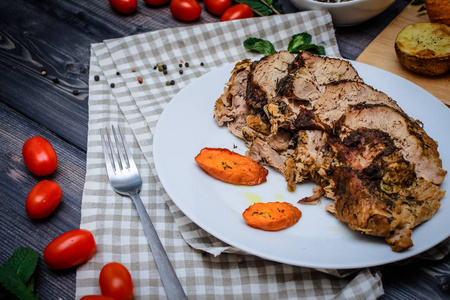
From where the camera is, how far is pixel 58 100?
159 inches

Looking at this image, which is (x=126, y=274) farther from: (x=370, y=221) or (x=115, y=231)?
(x=370, y=221)

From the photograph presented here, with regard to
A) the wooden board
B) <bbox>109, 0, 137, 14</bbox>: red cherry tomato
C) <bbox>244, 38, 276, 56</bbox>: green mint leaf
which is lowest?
the wooden board

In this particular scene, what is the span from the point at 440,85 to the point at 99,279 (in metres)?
3.42

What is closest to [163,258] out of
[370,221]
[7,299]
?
[7,299]

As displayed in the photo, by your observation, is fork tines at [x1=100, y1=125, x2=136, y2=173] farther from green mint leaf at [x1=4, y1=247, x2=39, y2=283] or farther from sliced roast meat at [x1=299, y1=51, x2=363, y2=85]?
sliced roast meat at [x1=299, y1=51, x2=363, y2=85]

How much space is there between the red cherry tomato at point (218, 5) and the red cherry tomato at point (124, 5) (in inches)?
34.0

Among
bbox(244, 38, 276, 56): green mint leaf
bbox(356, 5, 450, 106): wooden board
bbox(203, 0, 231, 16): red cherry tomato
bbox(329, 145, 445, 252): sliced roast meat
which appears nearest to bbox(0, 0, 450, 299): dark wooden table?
bbox(203, 0, 231, 16): red cherry tomato

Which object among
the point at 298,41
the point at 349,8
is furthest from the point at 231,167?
the point at 349,8

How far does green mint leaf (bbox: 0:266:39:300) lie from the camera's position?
247 cm

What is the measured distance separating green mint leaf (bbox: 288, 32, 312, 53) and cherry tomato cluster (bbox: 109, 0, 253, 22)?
769mm

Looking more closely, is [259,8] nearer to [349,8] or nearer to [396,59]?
[349,8]

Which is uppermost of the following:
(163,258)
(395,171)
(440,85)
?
(395,171)

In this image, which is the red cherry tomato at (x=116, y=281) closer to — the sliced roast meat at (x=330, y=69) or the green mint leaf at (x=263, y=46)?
the sliced roast meat at (x=330, y=69)

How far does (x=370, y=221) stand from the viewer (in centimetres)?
249
